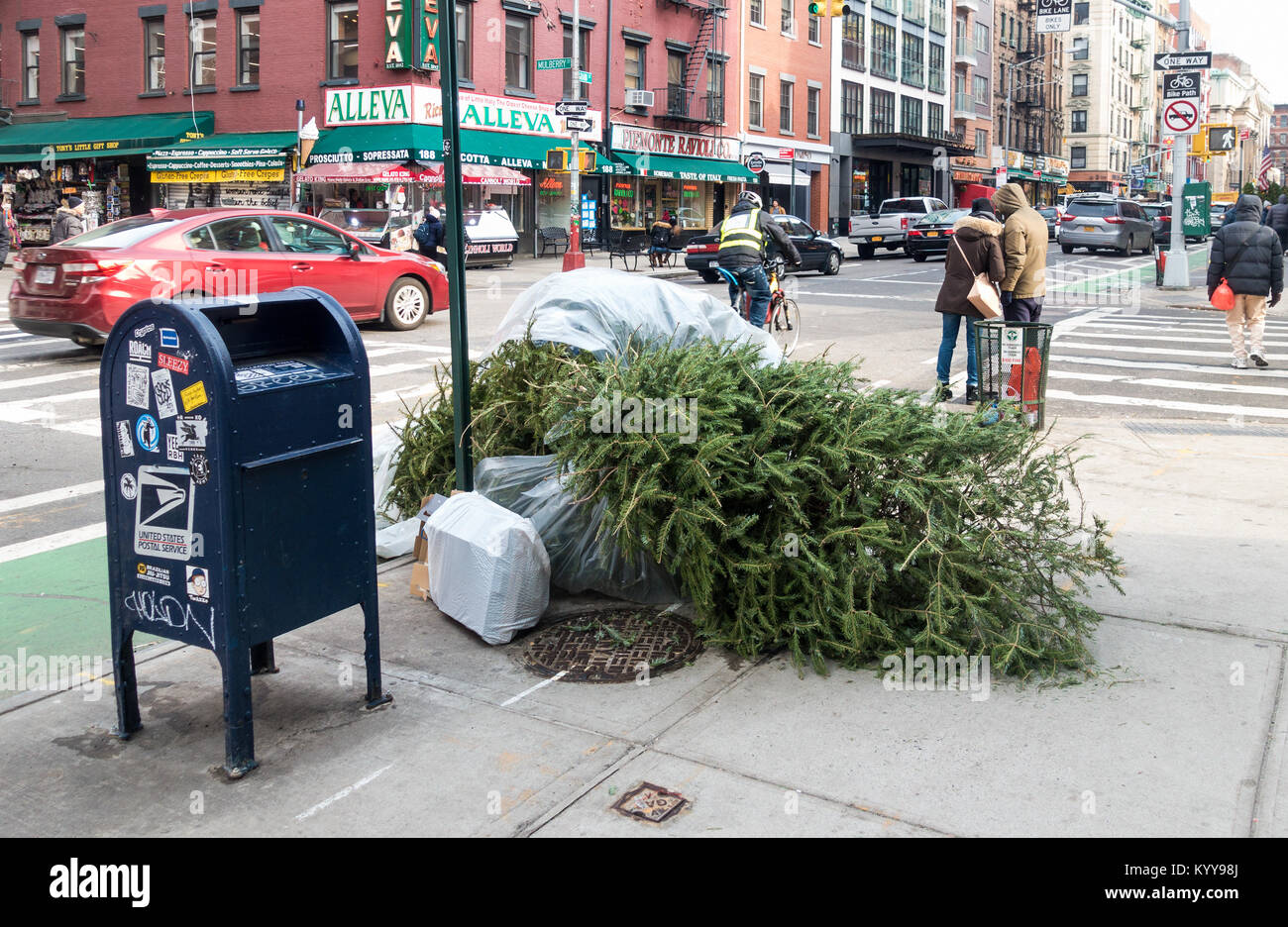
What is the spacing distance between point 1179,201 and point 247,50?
2456 centimetres

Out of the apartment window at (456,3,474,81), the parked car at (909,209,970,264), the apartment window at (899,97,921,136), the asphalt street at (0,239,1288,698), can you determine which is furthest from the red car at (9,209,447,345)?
the apartment window at (899,97,921,136)

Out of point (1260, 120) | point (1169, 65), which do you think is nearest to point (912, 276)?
point (1169, 65)

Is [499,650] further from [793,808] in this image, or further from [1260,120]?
[1260,120]

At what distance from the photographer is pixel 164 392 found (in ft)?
12.6

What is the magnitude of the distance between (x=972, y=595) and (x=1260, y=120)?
175 metres

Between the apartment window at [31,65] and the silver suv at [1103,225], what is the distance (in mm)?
33122

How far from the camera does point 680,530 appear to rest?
15.4ft

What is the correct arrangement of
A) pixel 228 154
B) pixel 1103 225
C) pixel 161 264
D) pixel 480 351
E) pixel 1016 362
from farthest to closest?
pixel 1103 225 → pixel 228 154 → pixel 480 351 → pixel 161 264 → pixel 1016 362

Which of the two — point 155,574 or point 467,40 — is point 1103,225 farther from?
point 155,574

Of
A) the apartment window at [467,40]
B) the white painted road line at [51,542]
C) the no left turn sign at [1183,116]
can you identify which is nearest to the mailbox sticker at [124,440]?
the white painted road line at [51,542]

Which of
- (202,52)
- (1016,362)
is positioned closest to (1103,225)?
(202,52)

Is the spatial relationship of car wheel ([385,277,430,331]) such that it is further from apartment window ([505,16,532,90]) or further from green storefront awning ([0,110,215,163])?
green storefront awning ([0,110,215,163])

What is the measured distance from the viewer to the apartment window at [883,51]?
55.1 metres

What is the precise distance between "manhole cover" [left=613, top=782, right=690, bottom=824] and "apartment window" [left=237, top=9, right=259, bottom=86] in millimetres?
33565
